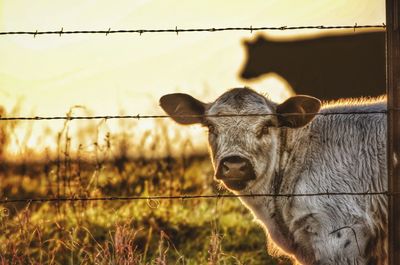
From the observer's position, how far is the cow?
19.6 ft

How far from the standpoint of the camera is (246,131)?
6.23 meters

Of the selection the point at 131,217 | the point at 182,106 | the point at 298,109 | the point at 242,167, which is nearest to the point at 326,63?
the point at 131,217

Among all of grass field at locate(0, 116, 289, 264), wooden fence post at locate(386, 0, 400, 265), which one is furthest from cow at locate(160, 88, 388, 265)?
grass field at locate(0, 116, 289, 264)

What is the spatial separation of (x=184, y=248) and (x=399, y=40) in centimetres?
433

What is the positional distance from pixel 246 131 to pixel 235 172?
0.41m

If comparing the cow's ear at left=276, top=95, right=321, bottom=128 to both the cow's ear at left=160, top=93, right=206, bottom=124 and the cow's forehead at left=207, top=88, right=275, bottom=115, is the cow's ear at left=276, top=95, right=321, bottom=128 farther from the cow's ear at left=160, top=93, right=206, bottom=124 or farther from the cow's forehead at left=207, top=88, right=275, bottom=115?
the cow's ear at left=160, top=93, right=206, bottom=124

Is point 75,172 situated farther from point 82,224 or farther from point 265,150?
point 265,150

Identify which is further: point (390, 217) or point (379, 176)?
point (379, 176)

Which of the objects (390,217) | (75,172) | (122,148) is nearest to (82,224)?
(75,172)

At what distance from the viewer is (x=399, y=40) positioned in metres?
5.02

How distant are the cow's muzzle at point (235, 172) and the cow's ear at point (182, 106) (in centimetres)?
77

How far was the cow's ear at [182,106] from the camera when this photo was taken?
6641 millimetres

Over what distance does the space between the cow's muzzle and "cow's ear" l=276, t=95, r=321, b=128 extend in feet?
1.67

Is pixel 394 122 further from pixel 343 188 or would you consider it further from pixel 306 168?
pixel 306 168
